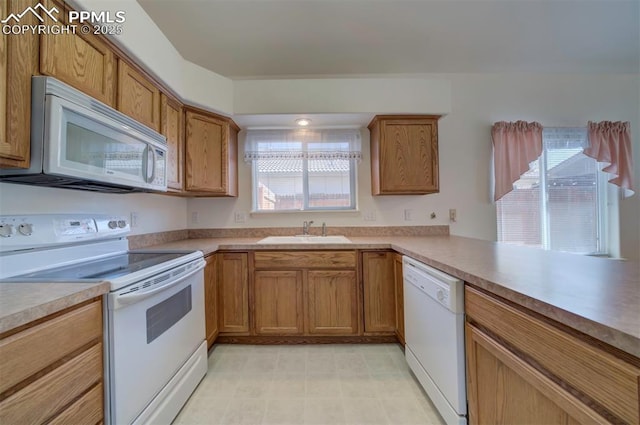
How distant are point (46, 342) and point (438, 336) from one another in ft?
5.06

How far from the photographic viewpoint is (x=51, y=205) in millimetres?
1361

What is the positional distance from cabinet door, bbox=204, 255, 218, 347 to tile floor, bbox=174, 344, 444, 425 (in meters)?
0.19

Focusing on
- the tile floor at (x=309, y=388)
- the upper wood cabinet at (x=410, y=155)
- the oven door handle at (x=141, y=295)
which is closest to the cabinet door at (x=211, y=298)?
the tile floor at (x=309, y=388)

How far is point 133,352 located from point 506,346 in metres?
1.45

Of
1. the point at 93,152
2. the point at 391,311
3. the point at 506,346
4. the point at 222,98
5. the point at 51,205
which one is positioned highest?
the point at 222,98

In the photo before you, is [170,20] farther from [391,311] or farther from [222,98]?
[391,311]

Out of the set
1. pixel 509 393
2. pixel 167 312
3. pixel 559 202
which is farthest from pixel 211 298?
pixel 559 202

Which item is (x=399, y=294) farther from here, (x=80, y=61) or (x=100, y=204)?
(x=80, y=61)

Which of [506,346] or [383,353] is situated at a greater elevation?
[506,346]

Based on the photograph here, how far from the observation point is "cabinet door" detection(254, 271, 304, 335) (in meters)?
2.14

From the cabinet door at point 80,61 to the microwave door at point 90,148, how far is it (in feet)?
0.61

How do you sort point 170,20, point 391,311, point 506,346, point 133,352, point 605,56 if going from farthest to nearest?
point 605,56
point 391,311
point 170,20
point 133,352
point 506,346

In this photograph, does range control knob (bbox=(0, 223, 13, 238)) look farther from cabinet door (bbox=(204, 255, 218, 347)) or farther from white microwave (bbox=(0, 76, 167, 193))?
cabinet door (bbox=(204, 255, 218, 347))

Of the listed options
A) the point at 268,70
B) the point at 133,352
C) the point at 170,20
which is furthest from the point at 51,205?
the point at 268,70
